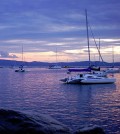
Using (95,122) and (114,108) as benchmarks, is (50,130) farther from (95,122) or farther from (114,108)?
(114,108)

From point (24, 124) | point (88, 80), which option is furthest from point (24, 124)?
point (88, 80)

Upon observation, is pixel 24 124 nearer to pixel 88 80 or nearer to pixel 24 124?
pixel 24 124

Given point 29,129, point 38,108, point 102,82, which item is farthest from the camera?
point 102,82

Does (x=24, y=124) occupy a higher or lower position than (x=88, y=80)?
higher

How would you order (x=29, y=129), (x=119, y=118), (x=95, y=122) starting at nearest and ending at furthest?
1. (x=29, y=129)
2. (x=95, y=122)
3. (x=119, y=118)

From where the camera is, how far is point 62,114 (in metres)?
36.1

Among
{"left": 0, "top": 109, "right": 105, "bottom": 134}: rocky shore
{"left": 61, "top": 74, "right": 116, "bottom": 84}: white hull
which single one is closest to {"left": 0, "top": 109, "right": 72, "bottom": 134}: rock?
{"left": 0, "top": 109, "right": 105, "bottom": 134}: rocky shore

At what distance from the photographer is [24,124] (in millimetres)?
16891

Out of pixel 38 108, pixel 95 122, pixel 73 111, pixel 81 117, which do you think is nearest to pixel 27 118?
pixel 95 122

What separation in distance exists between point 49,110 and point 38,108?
9.65 ft

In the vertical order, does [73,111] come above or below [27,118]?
below

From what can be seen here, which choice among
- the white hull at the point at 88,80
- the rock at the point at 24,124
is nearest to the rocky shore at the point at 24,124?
the rock at the point at 24,124

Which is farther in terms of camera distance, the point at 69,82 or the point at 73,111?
the point at 69,82

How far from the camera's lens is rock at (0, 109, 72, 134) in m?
16.7
